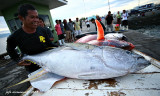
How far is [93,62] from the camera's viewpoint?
3.68 feet

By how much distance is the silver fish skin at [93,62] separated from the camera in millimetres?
1044

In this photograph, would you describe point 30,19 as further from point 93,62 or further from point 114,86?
point 114,86

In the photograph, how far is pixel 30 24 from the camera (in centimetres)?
142

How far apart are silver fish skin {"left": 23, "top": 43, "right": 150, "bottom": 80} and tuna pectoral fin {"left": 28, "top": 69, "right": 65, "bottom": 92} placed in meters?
0.08

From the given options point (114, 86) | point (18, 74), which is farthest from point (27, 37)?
point (18, 74)

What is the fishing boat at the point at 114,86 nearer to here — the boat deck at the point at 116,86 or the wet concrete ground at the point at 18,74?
the boat deck at the point at 116,86

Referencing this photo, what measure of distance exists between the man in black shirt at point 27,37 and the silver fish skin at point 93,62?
441 mm

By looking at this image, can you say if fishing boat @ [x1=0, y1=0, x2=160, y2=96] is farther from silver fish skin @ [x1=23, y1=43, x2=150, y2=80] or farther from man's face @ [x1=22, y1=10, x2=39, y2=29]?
man's face @ [x1=22, y1=10, x2=39, y2=29]

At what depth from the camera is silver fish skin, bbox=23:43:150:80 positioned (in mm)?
1044

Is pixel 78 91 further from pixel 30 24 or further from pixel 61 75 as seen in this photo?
pixel 30 24

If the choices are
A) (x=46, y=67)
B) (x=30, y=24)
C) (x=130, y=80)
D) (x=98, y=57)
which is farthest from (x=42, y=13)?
(x=130, y=80)

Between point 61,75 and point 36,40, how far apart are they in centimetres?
82

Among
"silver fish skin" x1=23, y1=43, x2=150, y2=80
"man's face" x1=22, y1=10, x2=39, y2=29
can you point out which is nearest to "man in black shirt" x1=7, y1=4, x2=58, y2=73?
"man's face" x1=22, y1=10, x2=39, y2=29

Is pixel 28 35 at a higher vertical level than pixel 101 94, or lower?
higher
